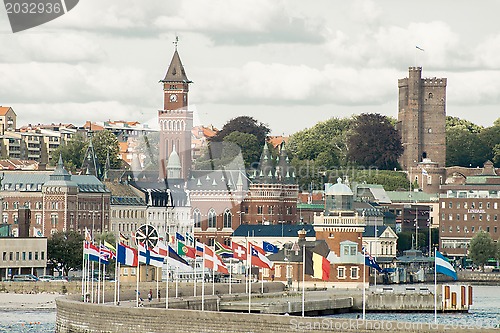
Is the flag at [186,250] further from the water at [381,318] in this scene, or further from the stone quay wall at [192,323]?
the stone quay wall at [192,323]

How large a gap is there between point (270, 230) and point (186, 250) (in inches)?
2538

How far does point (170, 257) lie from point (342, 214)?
37.6 m

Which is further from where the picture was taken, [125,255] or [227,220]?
[227,220]

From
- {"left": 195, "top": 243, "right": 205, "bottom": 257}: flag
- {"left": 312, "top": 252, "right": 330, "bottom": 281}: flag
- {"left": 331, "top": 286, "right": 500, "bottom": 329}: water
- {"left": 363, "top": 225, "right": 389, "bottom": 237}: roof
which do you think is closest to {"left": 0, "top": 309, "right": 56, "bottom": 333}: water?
{"left": 195, "top": 243, "right": 205, "bottom": 257}: flag

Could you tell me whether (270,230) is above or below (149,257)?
above

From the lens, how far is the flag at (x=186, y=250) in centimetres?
9544

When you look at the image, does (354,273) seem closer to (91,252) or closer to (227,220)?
(91,252)

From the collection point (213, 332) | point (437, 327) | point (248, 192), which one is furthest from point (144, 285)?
point (248, 192)

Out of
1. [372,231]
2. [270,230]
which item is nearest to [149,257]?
[270,230]

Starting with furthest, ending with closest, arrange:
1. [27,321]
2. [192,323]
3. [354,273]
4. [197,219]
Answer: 1. [197,219]
2. [354,273]
3. [27,321]
4. [192,323]

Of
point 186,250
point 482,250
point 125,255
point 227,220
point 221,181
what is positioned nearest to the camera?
point 125,255

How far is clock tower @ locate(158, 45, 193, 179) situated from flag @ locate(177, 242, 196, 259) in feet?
285

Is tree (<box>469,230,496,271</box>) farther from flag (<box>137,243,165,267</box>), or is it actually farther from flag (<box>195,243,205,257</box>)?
flag (<box>137,243,165,267</box>)

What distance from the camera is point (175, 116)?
18625 centimetres
